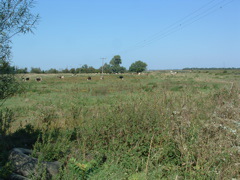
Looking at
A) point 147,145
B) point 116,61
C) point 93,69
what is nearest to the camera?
point 147,145

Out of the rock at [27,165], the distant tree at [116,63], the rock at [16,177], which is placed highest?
the distant tree at [116,63]

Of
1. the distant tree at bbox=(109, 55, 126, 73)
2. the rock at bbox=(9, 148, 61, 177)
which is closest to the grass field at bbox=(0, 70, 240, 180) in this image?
the rock at bbox=(9, 148, 61, 177)

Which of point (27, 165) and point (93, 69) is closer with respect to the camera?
point (27, 165)

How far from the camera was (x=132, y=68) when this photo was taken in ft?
475

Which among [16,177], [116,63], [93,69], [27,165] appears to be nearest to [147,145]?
[27,165]

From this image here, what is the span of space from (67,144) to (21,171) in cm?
153

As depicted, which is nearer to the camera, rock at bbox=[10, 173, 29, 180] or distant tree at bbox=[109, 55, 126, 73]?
rock at bbox=[10, 173, 29, 180]

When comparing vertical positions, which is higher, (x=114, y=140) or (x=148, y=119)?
(x=148, y=119)

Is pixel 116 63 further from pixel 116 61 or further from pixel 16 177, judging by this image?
pixel 16 177

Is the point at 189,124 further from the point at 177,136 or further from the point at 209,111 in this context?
the point at 209,111

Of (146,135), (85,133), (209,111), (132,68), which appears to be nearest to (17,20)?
(85,133)

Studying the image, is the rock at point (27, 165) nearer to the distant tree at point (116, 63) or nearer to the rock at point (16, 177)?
the rock at point (16, 177)

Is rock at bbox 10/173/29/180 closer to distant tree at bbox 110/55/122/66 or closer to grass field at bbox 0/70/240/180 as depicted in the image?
grass field at bbox 0/70/240/180

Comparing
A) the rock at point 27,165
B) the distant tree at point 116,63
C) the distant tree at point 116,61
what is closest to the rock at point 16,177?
the rock at point 27,165
